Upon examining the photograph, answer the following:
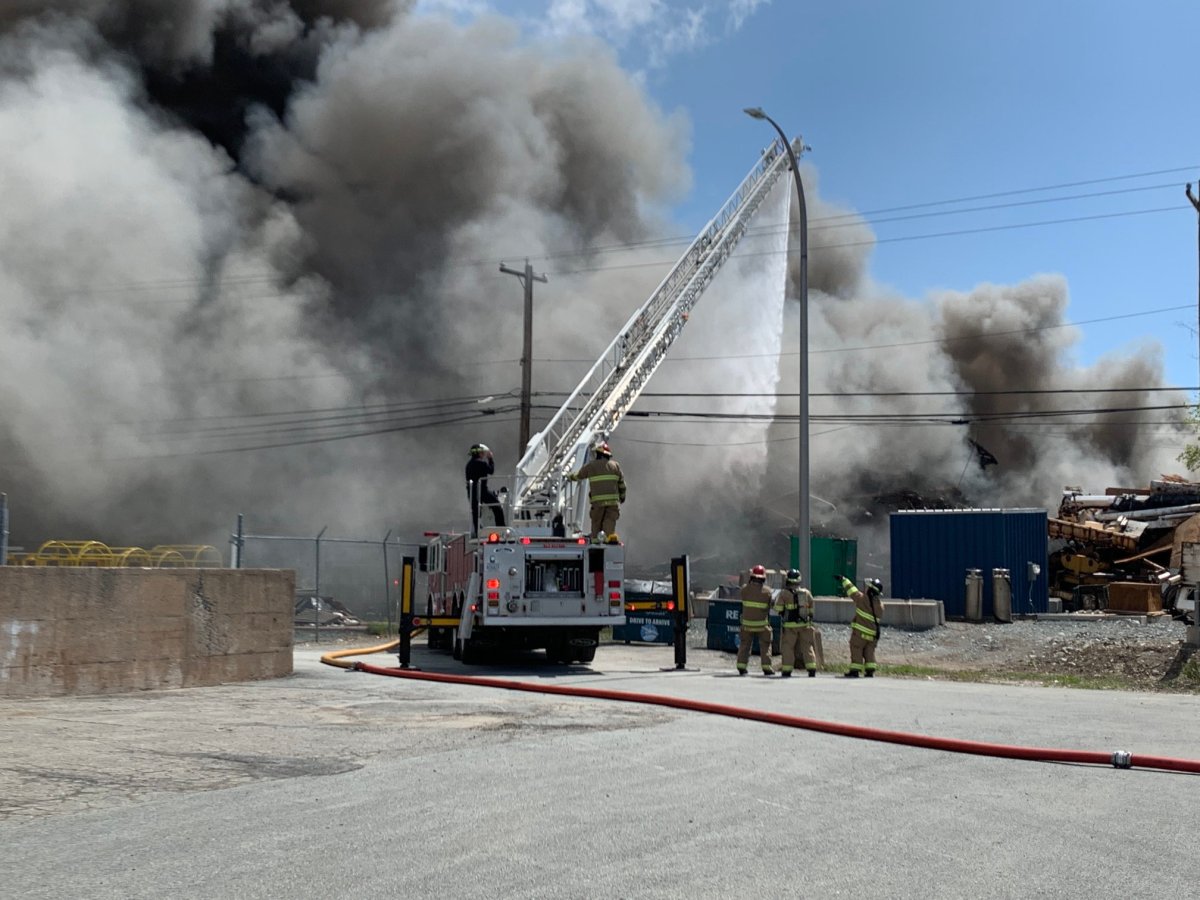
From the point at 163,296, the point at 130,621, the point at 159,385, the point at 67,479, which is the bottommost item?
the point at 130,621

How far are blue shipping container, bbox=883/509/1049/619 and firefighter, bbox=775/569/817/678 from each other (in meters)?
11.7

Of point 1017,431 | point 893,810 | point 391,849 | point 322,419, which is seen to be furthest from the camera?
point 1017,431

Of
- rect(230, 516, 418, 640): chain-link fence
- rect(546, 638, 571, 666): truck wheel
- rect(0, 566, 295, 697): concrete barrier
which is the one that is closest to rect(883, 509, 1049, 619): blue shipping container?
rect(230, 516, 418, 640): chain-link fence

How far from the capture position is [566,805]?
5.29 m

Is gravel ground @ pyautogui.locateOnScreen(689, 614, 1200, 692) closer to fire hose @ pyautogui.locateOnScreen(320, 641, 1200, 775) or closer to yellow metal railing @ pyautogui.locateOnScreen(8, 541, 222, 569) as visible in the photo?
fire hose @ pyautogui.locateOnScreen(320, 641, 1200, 775)

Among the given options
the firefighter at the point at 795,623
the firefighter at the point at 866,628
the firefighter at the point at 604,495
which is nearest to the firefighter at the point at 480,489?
the firefighter at the point at 604,495

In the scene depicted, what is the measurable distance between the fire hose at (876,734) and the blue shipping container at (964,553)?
631 inches

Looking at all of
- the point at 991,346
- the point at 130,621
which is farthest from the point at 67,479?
the point at 991,346

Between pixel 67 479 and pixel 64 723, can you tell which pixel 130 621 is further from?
pixel 67 479

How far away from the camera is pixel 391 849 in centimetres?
447

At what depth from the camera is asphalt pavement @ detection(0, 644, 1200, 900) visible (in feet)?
13.5

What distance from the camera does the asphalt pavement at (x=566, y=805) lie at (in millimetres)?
4129

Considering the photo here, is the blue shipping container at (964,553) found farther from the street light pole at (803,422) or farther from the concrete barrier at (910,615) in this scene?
the street light pole at (803,422)

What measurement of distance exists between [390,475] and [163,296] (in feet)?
25.2
